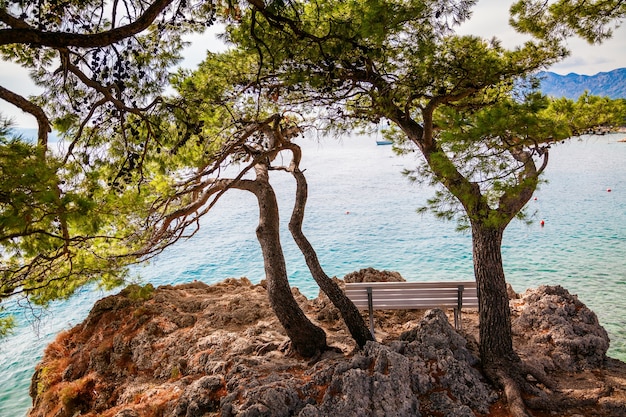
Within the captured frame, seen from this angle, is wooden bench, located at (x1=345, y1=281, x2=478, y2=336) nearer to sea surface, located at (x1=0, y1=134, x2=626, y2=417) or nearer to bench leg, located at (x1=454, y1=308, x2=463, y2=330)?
bench leg, located at (x1=454, y1=308, x2=463, y2=330)

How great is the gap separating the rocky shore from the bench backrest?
34cm

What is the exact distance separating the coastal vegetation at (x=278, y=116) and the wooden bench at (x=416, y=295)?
2.25ft

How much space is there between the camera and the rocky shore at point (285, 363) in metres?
3.54

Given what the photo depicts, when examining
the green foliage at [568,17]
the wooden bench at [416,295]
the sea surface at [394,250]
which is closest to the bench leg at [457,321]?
the wooden bench at [416,295]

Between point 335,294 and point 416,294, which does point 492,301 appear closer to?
point 416,294

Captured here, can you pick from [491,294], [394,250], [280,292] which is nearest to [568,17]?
[491,294]

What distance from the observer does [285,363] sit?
4.55m

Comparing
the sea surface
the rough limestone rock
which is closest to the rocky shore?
the rough limestone rock

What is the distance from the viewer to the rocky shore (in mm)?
3543

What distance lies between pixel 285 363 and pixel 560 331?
3.37 metres

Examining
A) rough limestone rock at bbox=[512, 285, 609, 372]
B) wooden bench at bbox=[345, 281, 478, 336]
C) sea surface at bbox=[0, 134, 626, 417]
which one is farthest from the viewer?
sea surface at bbox=[0, 134, 626, 417]

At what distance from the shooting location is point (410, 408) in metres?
3.43

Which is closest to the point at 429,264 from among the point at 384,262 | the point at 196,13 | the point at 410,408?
the point at 384,262

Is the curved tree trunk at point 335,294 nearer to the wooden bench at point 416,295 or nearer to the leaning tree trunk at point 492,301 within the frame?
the wooden bench at point 416,295
